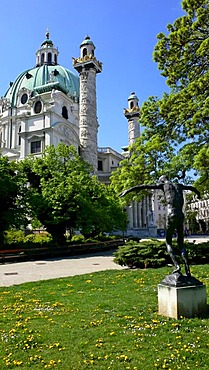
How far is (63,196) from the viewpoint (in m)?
23.7

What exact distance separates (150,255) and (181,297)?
8383 millimetres

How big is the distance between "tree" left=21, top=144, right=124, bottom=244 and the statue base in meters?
16.8

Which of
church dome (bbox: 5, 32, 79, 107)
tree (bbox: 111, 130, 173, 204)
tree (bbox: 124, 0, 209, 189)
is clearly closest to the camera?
tree (bbox: 124, 0, 209, 189)

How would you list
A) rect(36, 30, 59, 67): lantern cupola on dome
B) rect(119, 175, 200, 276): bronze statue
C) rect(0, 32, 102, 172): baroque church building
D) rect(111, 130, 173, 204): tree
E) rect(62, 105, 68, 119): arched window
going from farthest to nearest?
rect(36, 30, 59, 67): lantern cupola on dome
rect(62, 105, 68, 119): arched window
rect(0, 32, 102, 172): baroque church building
rect(111, 130, 173, 204): tree
rect(119, 175, 200, 276): bronze statue

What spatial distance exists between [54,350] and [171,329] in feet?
7.31

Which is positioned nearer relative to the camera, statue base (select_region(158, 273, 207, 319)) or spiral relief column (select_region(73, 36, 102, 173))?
statue base (select_region(158, 273, 207, 319))

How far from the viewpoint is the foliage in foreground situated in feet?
48.2

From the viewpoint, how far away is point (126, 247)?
50.4 feet

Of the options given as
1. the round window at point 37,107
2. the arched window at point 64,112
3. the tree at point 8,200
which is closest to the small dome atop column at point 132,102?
the arched window at point 64,112

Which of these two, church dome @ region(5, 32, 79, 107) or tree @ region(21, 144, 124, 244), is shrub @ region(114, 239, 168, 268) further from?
church dome @ region(5, 32, 79, 107)

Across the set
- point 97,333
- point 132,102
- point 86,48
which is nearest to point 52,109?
point 86,48

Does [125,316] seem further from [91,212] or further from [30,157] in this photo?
[30,157]

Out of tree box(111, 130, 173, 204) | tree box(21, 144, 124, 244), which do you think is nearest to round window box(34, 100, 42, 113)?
tree box(21, 144, 124, 244)

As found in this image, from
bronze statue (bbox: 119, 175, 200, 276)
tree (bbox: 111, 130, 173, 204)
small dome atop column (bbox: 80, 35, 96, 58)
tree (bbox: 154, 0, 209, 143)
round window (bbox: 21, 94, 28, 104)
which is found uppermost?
small dome atop column (bbox: 80, 35, 96, 58)
